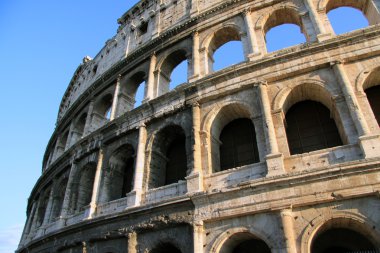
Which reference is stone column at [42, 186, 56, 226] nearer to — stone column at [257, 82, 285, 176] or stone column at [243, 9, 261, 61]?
stone column at [257, 82, 285, 176]

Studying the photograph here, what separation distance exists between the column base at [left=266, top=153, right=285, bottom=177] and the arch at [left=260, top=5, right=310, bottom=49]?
4.96m

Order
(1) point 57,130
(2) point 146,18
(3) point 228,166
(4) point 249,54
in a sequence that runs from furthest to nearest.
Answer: (1) point 57,130
(2) point 146,18
(4) point 249,54
(3) point 228,166

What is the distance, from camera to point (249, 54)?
9938mm

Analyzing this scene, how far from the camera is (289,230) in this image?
6.59m

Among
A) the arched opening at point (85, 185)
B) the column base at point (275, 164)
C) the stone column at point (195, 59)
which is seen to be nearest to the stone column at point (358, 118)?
the column base at point (275, 164)

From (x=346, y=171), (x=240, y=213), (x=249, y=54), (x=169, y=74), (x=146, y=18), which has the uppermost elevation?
(x=146, y=18)

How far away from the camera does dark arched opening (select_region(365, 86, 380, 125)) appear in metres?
8.16

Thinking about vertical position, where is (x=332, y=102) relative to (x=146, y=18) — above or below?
below

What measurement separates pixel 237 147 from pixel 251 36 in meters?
3.85

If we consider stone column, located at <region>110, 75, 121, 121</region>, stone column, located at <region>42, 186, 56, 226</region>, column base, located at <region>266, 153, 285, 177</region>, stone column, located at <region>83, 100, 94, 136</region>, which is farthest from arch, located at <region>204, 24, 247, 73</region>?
stone column, located at <region>42, 186, 56, 226</region>

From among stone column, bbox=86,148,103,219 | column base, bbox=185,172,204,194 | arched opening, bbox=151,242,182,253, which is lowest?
arched opening, bbox=151,242,182,253

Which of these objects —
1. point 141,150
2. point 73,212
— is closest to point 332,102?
point 141,150

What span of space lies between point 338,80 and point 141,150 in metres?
6.17

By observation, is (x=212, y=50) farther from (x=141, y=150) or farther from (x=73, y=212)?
(x=73, y=212)
